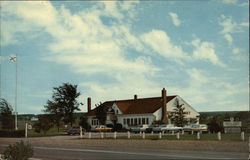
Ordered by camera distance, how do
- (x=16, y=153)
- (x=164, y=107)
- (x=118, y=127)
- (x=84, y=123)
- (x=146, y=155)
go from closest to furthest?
(x=16, y=153) → (x=146, y=155) → (x=164, y=107) → (x=118, y=127) → (x=84, y=123)

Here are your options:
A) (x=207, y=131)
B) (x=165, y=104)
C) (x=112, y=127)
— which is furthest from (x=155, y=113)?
(x=207, y=131)

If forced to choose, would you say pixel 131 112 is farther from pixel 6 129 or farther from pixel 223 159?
pixel 223 159

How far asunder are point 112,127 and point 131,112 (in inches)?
179

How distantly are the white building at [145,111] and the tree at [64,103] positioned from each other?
5156mm

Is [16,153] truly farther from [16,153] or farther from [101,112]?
[101,112]

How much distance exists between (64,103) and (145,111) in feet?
59.2

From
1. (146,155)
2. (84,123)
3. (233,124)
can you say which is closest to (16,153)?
(146,155)

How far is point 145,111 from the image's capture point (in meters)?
64.7

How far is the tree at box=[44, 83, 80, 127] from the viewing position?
72.6 meters

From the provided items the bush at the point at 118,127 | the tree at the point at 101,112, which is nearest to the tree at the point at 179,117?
the bush at the point at 118,127

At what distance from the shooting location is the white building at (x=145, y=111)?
207 ft

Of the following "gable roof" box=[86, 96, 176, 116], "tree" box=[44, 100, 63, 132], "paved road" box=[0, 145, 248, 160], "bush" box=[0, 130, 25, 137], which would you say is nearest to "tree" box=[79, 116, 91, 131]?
"gable roof" box=[86, 96, 176, 116]

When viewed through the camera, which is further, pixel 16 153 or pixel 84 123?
pixel 84 123

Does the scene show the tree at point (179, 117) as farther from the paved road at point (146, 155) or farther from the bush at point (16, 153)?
the bush at point (16, 153)
